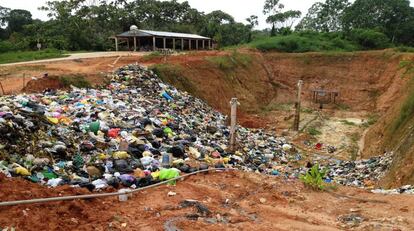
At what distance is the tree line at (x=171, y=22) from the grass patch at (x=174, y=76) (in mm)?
16997

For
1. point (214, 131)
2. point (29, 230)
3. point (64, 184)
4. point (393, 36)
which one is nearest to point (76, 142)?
point (64, 184)

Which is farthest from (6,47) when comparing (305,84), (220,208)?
(220,208)

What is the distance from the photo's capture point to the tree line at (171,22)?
106 ft

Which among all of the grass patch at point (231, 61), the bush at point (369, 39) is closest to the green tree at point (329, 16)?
the bush at point (369, 39)

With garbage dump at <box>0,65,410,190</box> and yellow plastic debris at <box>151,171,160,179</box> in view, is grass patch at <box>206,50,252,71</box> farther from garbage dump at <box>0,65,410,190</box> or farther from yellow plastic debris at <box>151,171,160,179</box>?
yellow plastic debris at <box>151,171,160,179</box>

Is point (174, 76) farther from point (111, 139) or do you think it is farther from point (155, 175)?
point (155, 175)

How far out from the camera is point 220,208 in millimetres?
5387

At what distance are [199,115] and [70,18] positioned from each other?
84.0ft

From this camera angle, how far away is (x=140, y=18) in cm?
4381

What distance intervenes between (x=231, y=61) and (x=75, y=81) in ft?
41.1

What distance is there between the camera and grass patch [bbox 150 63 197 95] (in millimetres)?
16375

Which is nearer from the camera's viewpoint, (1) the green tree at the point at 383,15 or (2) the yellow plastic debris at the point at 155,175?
(2) the yellow plastic debris at the point at 155,175

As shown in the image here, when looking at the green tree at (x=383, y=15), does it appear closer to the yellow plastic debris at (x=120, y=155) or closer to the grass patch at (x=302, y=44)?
the grass patch at (x=302, y=44)

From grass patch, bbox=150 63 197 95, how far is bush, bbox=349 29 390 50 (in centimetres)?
2137
